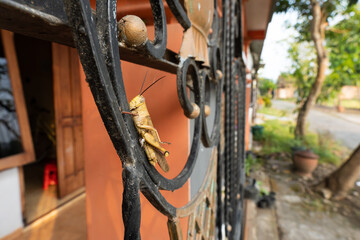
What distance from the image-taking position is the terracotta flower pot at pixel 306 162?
5871 millimetres

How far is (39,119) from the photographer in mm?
3840

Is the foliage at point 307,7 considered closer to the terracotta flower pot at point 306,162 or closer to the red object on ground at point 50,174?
the terracotta flower pot at point 306,162

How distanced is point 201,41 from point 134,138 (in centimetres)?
40

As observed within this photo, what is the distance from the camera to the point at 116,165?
2.88 ft

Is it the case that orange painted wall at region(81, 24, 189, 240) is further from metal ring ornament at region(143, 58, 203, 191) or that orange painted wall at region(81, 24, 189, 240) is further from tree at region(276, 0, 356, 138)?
tree at region(276, 0, 356, 138)

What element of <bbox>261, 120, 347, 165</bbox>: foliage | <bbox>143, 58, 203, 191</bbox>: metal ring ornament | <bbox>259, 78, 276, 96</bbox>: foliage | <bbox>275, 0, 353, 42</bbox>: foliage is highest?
<bbox>275, 0, 353, 42</bbox>: foliage

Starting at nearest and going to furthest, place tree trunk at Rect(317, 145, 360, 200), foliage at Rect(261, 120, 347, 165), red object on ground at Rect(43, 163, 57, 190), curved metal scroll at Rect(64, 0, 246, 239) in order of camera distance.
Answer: curved metal scroll at Rect(64, 0, 246, 239) < red object on ground at Rect(43, 163, 57, 190) < tree trunk at Rect(317, 145, 360, 200) < foliage at Rect(261, 120, 347, 165)

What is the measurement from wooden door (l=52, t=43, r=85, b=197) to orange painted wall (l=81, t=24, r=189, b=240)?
2049 mm

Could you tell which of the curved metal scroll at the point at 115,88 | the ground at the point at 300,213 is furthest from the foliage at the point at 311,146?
the curved metal scroll at the point at 115,88

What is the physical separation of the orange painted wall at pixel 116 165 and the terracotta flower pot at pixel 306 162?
601 centimetres

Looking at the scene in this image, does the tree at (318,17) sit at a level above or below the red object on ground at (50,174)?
above

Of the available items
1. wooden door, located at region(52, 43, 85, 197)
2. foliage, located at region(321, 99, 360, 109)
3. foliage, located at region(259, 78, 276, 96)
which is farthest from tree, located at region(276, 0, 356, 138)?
foliage, located at region(259, 78, 276, 96)

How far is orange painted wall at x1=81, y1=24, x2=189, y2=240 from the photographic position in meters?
0.72

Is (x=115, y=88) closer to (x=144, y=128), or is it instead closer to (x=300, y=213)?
(x=144, y=128)
